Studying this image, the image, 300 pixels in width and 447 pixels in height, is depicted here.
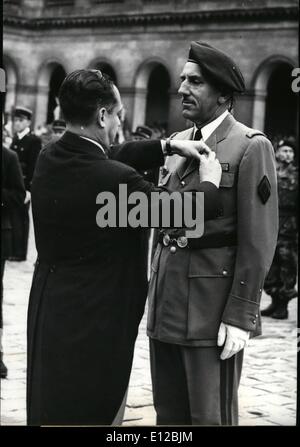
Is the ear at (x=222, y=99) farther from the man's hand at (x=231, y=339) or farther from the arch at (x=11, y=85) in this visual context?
the arch at (x=11, y=85)

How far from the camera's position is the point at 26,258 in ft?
42.9

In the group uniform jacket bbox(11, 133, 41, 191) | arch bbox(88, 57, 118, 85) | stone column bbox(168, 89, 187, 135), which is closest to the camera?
uniform jacket bbox(11, 133, 41, 191)

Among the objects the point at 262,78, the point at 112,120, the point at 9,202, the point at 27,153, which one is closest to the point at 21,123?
the point at 27,153

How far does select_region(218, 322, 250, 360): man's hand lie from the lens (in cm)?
357

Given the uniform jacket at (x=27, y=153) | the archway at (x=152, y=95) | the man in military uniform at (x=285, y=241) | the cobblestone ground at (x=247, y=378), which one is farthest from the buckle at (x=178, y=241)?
A: the archway at (x=152, y=95)

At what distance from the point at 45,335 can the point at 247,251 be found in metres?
0.94

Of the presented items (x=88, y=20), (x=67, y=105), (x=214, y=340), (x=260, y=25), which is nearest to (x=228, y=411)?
(x=214, y=340)

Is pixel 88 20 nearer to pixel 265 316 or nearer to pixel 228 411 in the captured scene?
pixel 265 316

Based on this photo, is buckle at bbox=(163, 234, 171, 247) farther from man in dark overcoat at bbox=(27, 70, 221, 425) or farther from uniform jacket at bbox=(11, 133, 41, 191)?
uniform jacket at bbox=(11, 133, 41, 191)

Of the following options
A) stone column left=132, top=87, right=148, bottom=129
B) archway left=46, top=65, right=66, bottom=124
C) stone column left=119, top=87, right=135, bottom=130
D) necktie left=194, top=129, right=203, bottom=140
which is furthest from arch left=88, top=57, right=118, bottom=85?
necktie left=194, top=129, right=203, bottom=140

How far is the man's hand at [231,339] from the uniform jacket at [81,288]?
Answer: 37 cm

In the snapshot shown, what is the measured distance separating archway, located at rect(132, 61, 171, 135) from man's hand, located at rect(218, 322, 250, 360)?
939 inches

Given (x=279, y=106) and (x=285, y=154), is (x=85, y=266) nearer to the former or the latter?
(x=285, y=154)

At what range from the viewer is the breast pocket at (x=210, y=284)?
367 cm
